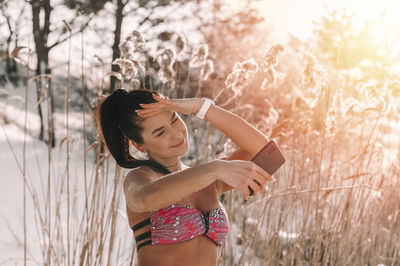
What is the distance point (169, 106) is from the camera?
4.04 ft

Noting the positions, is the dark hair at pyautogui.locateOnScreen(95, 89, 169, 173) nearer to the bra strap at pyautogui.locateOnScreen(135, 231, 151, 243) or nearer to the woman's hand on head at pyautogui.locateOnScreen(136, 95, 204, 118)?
the woman's hand on head at pyautogui.locateOnScreen(136, 95, 204, 118)

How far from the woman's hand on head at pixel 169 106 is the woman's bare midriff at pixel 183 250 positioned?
0.84 ft

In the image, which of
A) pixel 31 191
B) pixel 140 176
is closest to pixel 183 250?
pixel 140 176

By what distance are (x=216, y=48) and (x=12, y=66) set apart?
5.36 metres

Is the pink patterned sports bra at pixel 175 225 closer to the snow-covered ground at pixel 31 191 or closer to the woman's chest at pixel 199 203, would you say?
the woman's chest at pixel 199 203

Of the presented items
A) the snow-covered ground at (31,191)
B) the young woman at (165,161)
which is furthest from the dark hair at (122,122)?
the snow-covered ground at (31,191)

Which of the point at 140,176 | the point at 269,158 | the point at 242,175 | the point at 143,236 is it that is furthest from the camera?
the point at 143,236

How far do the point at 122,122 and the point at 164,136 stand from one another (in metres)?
0.13

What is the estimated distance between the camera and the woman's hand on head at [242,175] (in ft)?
2.83

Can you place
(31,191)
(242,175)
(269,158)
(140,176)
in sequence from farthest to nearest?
(31,191)
(140,176)
(269,158)
(242,175)

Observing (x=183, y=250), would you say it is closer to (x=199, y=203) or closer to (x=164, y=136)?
(x=199, y=203)

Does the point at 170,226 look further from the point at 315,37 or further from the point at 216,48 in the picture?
the point at 315,37

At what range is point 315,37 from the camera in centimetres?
942

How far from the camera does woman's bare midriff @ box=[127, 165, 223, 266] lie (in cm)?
123
